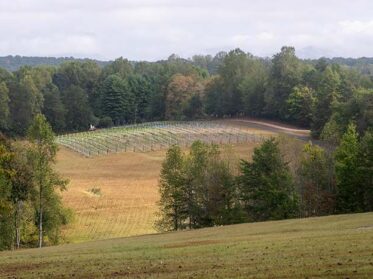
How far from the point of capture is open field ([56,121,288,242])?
Answer: 6124 cm

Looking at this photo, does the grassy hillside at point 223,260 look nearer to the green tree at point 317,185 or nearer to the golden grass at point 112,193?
the green tree at point 317,185

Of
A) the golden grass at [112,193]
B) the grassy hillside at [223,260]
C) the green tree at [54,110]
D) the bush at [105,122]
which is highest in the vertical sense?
the grassy hillside at [223,260]

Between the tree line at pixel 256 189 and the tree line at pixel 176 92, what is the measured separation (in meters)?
60.8

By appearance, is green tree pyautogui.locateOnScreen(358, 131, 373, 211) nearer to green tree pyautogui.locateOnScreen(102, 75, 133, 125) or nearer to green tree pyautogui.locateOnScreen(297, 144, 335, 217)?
green tree pyautogui.locateOnScreen(297, 144, 335, 217)

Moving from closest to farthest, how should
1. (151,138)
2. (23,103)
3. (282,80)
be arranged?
(151,138)
(282,80)
(23,103)

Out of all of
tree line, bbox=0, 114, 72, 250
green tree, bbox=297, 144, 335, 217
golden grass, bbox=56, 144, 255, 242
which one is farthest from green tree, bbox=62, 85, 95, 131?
tree line, bbox=0, 114, 72, 250

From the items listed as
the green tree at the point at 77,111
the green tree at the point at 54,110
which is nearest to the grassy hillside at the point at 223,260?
the green tree at the point at 54,110

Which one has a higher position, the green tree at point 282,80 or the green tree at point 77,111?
the green tree at point 282,80

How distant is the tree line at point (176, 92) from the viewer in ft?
427

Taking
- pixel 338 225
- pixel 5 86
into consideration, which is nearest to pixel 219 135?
pixel 5 86

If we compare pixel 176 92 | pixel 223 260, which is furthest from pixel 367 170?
pixel 176 92

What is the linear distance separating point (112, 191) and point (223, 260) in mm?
59385

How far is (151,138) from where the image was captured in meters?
121

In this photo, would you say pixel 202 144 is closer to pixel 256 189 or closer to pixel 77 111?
pixel 256 189
